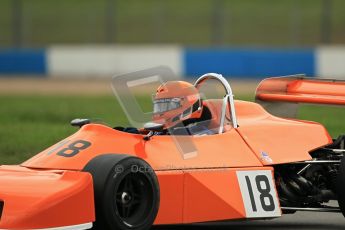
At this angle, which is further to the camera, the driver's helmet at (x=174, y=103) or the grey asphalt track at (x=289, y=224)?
the grey asphalt track at (x=289, y=224)

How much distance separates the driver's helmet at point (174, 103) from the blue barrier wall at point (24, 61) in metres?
27.8

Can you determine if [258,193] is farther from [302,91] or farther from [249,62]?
[249,62]

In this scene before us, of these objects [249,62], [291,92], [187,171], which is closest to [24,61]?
[249,62]

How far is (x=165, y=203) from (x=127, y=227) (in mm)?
529

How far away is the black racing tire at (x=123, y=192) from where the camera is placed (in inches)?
300

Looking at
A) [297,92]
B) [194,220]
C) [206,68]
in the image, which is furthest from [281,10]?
[194,220]

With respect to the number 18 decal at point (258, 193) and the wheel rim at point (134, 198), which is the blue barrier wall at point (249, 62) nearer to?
the number 18 decal at point (258, 193)

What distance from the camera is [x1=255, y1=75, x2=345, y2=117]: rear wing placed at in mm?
10266

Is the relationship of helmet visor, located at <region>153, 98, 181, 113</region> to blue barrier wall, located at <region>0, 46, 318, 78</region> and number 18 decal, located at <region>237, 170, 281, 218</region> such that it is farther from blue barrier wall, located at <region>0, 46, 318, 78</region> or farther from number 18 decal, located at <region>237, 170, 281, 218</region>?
blue barrier wall, located at <region>0, 46, 318, 78</region>

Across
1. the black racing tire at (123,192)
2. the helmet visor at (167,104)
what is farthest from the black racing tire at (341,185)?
the black racing tire at (123,192)

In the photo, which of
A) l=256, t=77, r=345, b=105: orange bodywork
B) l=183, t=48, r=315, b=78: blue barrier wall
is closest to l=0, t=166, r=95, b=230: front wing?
l=256, t=77, r=345, b=105: orange bodywork

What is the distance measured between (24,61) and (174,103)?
92.8ft

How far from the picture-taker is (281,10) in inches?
1449

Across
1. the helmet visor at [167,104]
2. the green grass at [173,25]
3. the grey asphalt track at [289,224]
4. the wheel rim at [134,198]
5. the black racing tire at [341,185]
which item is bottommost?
the green grass at [173,25]
